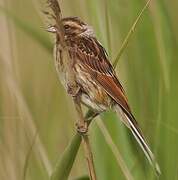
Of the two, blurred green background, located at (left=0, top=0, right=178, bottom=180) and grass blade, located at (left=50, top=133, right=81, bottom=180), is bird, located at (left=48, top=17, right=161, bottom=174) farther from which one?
grass blade, located at (left=50, top=133, right=81, bottom=180)

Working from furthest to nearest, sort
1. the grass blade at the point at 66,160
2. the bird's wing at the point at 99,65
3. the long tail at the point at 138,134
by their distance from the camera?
the bird's wing at the point at 99,65 < the long tail at the point at 138,134 < the grass blade at the point at 66,160

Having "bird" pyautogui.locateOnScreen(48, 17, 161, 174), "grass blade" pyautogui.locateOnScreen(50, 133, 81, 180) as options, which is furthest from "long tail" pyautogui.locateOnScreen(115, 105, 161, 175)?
"grass blade" pyautogui.locateOnScreen(50, 133, 81, 180)

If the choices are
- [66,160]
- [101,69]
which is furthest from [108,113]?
[66,160]

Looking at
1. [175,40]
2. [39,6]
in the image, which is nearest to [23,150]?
[39,6]

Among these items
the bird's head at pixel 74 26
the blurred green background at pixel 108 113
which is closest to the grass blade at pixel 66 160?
the blurred green background at pixel 108 113

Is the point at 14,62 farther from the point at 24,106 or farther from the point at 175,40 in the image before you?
the point at 175,40

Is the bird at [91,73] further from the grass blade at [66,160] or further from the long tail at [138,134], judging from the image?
the grass blade at [66,160]
